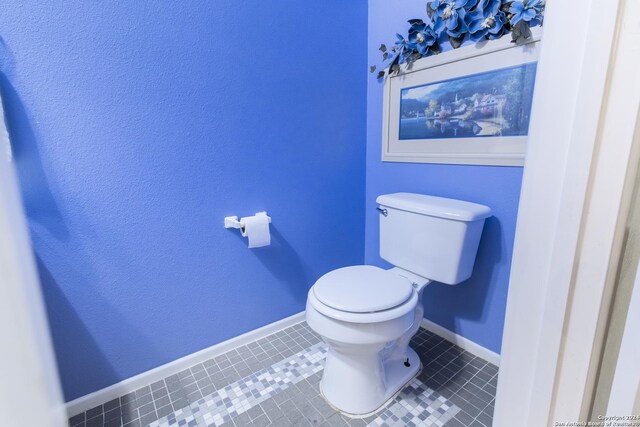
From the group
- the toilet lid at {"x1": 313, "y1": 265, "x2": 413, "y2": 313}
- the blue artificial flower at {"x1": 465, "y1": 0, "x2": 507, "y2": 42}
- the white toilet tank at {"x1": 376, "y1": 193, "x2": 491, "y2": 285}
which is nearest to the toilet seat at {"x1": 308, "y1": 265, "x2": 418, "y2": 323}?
the toilet lid at {"x1": 313, "y1": 265, "x2": 413, "y2": 313}

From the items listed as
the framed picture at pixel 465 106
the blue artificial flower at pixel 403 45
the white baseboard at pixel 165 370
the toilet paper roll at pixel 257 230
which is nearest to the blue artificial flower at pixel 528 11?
the framed picture at pixel 465 106

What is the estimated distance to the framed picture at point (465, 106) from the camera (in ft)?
3.62

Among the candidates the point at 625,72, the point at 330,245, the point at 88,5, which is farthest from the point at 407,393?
the point at 88,5

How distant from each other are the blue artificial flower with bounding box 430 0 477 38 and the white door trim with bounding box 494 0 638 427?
41.3 inches

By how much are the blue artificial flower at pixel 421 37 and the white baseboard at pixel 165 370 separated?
4.77 feet

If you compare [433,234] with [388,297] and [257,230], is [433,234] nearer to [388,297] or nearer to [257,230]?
[388,297]

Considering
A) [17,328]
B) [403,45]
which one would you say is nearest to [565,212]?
[17,328]

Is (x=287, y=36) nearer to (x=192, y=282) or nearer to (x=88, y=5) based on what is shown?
(x=88, y=5)

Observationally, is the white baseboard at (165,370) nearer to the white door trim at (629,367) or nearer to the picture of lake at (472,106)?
the picture of lake at (472,106)

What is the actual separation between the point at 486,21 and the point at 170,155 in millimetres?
1273

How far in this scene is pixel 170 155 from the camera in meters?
1.16

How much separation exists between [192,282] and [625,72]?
4.51ft

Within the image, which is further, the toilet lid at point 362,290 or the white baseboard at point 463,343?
the white baseboard at point 463,343

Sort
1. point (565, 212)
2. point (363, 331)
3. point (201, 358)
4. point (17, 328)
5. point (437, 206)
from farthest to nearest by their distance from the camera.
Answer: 1. point (201, 358)
2. point (437, 206)
3. point (363, 331)
4. point (565, 212)
5. point (17, 328)
